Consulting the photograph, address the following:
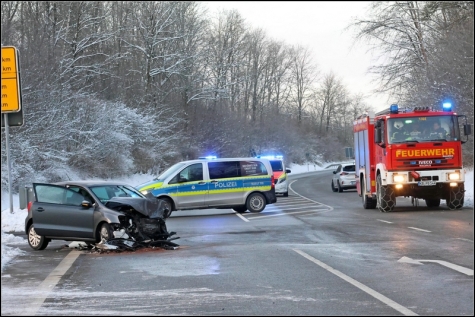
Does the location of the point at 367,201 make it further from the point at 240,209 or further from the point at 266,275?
the point at 266,275

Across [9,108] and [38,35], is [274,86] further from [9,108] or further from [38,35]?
[9,108]

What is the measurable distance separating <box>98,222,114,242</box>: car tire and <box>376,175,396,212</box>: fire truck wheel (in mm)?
9811

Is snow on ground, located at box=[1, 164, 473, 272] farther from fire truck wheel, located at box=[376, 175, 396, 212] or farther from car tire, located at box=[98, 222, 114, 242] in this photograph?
fire truck wheel, located at box=[376, 175, 396, 212]

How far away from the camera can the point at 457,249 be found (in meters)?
11.4

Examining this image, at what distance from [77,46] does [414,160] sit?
22602 millimetres

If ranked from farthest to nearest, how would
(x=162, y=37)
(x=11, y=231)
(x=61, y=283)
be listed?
(x=162, y=37) → (x=11, y=231) → (x=61, y=283)

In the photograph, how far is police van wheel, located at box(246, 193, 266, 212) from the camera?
2334 centimetres

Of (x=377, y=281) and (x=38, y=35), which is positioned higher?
(x=38, y=35)

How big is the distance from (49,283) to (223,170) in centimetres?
1444

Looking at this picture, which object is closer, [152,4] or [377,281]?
[377,281]

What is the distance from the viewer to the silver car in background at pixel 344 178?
125 ft

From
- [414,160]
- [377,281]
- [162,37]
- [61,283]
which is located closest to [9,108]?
[61,283]

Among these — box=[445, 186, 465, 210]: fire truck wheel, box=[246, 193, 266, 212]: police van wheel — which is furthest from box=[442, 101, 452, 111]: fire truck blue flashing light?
box=[246, 193, 266, 212]: police van wheel

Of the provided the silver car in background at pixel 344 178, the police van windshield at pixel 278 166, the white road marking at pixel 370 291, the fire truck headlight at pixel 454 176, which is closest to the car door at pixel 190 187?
the fire truck headlight at pixel 454 176
